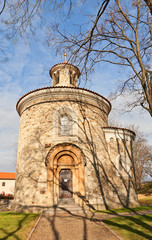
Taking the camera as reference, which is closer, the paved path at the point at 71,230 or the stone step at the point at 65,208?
the paved path at the point at 71,230

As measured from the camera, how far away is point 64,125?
1170 centimetres

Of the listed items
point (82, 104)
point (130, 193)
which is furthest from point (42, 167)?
point (130, 193)

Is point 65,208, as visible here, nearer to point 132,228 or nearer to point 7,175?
point 132,228

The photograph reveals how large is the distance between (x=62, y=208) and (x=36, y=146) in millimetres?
3699

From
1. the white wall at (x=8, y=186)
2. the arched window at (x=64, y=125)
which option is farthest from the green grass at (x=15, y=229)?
the white wall at (x=8, y=186)

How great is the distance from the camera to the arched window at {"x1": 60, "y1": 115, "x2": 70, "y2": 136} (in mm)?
11625

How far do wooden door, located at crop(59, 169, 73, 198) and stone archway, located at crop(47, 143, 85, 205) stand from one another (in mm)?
156

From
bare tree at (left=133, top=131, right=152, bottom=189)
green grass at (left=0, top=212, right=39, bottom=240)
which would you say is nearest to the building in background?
bare tree at (left=133, top=131, right=152, bottom=189)

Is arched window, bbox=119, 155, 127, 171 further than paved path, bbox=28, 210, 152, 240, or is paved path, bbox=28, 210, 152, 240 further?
arched window, bbox=119, 155, 127, 171

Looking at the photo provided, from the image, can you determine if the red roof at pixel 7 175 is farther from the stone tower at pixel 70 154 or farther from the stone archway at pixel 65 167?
the stone archway at pixel 65 167

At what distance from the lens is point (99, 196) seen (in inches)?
398

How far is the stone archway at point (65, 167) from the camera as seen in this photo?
9667 mm

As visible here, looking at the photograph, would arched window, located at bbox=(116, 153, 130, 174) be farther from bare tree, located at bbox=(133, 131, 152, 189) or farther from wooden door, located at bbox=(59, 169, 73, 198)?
bare tree, located at bbox=(133, 131, 152, 189)

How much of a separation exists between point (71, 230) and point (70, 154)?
15.7 ft
